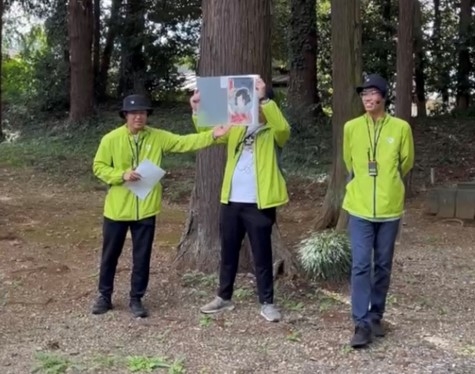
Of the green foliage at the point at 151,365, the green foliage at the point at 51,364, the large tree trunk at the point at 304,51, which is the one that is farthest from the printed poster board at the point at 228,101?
the large tree trunk at the point at 304,51

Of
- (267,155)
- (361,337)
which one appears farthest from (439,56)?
(361,337)

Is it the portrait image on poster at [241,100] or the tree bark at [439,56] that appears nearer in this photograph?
the portrait image on poster at [241,100]

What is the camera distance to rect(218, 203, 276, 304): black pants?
531 centimetres

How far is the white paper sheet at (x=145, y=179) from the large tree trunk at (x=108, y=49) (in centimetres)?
1825

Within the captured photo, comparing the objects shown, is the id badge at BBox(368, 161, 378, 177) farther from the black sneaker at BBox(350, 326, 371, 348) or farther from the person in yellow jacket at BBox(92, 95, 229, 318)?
the person in yellow jacket at BBox(92, 95, 229, 318)

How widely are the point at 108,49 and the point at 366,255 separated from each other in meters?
19.9

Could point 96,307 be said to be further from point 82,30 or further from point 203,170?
point 82,30

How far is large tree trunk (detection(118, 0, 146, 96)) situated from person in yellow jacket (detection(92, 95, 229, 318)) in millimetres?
17522

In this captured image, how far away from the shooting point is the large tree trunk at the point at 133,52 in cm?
2255

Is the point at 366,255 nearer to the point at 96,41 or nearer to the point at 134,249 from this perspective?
the point at 134,249

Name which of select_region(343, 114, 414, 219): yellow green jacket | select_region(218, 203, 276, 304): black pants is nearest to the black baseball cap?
select_region(343, 114, 414, 219): yellow green jacket

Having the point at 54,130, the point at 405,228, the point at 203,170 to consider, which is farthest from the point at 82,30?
the point at 203,170

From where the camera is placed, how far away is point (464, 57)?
70.7 ft

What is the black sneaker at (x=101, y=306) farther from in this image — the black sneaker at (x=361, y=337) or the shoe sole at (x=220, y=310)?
the black sneaker at (x=361, y=337)
